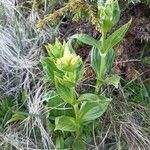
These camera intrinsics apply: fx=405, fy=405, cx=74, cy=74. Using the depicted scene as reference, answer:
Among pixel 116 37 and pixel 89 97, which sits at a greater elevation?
pixel 116 37

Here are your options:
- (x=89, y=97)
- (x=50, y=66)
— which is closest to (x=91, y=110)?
(x=89, y=97)

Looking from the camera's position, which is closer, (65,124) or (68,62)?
(68,62)

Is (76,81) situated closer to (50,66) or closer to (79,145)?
(50,66)

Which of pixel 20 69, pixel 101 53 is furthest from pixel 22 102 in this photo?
pixel 101 53

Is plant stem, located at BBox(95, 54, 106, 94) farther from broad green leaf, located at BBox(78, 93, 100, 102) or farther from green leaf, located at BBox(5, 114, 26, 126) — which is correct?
green leaf, located at BBox(5, 114, 26, 126)

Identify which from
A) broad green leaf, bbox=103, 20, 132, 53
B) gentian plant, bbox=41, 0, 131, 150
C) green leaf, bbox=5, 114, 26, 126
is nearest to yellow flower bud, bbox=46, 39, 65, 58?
gentian plant, bbox=41, 0, 131, 150

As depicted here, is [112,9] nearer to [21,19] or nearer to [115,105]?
[115,105]

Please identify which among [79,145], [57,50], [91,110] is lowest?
[79,145]

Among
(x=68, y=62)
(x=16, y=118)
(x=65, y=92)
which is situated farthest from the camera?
(x=16, y=118)
